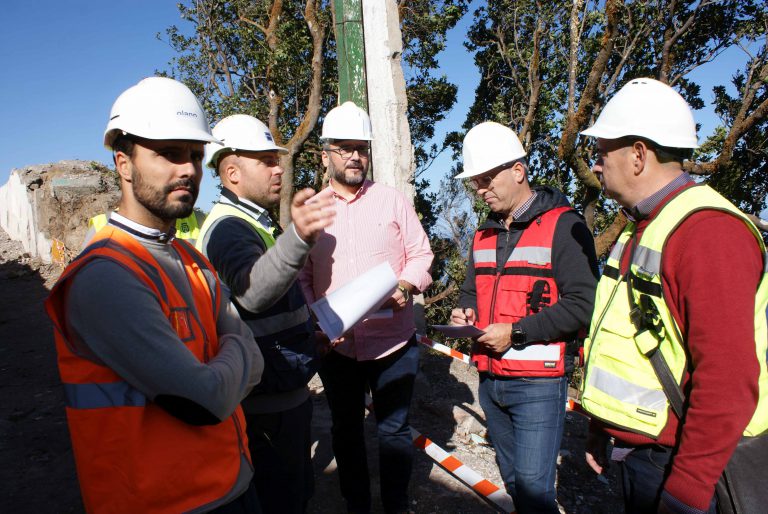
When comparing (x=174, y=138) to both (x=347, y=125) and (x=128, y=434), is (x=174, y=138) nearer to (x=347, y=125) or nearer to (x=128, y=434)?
(x=128, y=434)

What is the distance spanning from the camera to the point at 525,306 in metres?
2.54

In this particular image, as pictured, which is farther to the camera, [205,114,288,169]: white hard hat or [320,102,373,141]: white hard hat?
[320,102,373,141]: white hard hat

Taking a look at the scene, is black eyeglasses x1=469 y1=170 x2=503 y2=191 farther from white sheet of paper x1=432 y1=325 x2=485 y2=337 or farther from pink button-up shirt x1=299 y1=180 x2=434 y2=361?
white sheet of paper x1=432 y1=325 x2=485 y2=337

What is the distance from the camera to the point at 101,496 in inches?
54.2

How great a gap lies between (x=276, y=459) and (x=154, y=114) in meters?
1.63

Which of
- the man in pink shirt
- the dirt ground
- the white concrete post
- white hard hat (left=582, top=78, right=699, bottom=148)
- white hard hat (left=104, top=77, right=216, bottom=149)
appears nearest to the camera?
white hard hat (left=104, top=77, right=216, bottom=149)

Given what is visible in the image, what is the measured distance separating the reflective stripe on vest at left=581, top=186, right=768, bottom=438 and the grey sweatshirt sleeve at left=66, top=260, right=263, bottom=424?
54.7 inches

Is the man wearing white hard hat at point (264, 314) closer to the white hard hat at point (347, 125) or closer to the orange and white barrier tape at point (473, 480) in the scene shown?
the white hard hat at point (347, 125)

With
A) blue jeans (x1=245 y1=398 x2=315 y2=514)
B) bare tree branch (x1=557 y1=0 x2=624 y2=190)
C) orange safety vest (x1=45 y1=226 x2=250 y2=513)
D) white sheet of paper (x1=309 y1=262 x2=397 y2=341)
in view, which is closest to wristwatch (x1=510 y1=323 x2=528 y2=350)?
white sheet of paper (x1=309 y1=262 x2=397 y2=341)

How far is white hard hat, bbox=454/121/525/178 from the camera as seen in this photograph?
8.74ft

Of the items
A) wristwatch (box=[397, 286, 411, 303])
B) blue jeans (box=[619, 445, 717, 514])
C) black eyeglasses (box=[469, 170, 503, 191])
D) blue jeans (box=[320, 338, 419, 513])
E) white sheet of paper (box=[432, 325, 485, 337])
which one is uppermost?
black eyeglasses (box=[469, 170, 503, 191])

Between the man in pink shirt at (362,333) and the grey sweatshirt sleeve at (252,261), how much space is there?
915 mm

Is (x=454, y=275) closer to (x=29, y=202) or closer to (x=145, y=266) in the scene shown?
(x=145, y=266)

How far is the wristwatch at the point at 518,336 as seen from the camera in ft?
8.01
